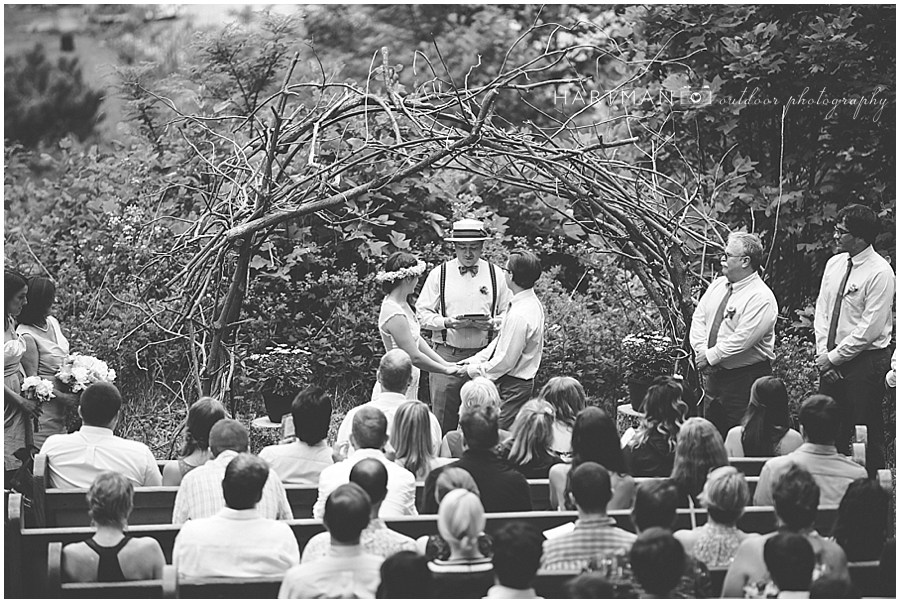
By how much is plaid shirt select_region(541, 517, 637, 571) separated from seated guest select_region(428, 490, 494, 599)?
1.05ft

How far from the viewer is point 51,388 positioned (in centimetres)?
620

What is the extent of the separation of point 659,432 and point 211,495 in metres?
2.18

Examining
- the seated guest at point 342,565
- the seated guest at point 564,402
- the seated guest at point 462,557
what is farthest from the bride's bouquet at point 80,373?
the seated guest at point 462,557

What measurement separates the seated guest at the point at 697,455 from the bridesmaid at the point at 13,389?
372cm

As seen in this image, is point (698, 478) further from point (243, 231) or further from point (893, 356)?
point (243, 231)

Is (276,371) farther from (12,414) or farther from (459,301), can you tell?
(12,414)

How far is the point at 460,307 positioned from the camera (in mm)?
7637

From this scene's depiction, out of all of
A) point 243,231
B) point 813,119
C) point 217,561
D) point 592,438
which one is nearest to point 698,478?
point 592,438

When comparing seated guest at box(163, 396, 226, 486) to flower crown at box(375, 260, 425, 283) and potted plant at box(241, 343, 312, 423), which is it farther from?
potted plant at box(241, 343, 312, 423)

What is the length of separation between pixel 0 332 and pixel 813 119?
281 inches

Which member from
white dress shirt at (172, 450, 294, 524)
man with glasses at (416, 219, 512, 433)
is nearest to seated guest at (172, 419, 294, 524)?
white dress shirt at (172, 450, 294, 524)

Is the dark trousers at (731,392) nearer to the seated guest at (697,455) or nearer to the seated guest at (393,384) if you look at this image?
the seated guest at (393,384)

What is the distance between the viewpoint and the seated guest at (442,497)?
385 centimetres

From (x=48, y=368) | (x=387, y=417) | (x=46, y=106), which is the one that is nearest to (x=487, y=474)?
(x=387, y=417)
